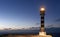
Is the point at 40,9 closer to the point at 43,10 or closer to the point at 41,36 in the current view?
the point at 43,10

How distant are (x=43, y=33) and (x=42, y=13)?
1957 millimetres

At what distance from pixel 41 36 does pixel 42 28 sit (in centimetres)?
91

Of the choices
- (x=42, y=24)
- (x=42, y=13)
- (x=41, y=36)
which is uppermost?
(x=42, y=13)

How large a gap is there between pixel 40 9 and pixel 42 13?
0.49 metres

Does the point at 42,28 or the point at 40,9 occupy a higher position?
the point at 40,9

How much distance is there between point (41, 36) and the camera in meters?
15.0

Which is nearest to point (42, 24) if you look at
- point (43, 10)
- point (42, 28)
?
point (42, 28)

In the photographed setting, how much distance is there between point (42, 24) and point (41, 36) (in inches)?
48.5

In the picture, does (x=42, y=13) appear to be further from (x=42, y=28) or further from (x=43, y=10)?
(x=42, y=28)

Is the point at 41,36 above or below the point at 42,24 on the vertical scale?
below

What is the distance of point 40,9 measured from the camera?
51.3 ft

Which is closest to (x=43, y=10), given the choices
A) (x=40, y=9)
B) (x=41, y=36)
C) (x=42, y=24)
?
(x=40, y=9)

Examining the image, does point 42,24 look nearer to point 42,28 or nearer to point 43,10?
point 42,28

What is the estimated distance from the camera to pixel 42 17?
15336 millimetres
